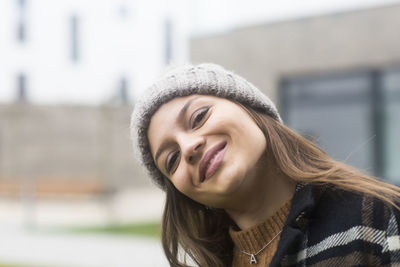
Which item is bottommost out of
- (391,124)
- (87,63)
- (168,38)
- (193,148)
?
(193,148)

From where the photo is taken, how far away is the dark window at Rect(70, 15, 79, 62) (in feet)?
98.8

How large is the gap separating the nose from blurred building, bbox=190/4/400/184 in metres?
8.72

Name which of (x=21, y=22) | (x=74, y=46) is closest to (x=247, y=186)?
(x=21, y=22)

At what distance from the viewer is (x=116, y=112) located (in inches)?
829

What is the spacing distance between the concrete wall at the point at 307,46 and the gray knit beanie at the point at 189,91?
8904mm

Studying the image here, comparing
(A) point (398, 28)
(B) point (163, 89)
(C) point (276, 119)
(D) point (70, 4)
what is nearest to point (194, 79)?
(B) point (163, 89)

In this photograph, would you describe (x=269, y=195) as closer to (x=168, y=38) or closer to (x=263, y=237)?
(x=263, y=237)

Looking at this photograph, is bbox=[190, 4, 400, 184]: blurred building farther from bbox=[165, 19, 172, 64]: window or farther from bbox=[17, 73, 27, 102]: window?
bbox=[165, 19, 172, 64]: window

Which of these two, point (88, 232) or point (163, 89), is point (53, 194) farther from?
point (163, 89)

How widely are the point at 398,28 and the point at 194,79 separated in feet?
29.6

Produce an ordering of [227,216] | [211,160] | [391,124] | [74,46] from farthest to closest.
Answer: [74,46]
[391,124]
[227,216]
[211,160]

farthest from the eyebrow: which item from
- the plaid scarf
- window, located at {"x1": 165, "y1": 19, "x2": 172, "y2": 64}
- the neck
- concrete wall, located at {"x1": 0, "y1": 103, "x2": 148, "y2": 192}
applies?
window, located at {"x1": 165, "y1": 19, "x2": 172, "y2": 64}

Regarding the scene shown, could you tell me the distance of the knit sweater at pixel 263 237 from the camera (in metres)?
1.89

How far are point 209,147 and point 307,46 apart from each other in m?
9.55
